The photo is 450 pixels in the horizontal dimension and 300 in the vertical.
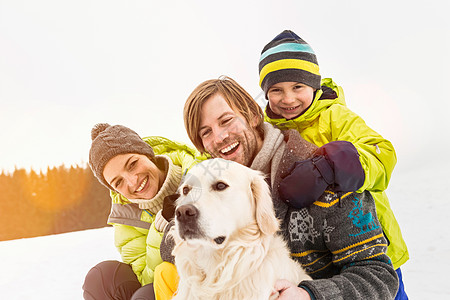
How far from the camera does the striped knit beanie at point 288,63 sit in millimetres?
1785

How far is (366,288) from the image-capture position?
1.12 metres

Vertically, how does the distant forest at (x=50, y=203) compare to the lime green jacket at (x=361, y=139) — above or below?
below

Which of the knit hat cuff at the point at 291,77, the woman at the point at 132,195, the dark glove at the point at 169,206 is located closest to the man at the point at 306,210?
the dark glove at the point at 169,206

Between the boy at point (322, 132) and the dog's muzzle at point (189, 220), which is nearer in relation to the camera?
the dog's muzzle at point (189, 220)

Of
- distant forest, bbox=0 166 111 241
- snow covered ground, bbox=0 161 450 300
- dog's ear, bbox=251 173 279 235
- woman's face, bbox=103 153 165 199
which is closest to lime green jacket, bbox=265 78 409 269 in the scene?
dog's ear, bbox=251 173 279 235

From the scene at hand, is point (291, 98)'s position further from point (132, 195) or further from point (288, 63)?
point (132, 195)

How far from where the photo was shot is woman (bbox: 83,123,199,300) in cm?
184

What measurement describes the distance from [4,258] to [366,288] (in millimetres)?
7184

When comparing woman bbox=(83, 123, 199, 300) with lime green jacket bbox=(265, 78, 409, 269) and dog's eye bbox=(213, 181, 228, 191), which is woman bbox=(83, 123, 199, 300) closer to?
dog's eye bbox=(213, 181, 228, 191)

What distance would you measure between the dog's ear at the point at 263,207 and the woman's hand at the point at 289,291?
6.7 inches

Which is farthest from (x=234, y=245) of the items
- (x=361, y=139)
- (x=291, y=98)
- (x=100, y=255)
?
(x=100, y=255)

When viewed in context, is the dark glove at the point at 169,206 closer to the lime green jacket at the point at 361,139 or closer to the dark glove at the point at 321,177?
the dark glove at the point at 321,177

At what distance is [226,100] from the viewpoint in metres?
1.35

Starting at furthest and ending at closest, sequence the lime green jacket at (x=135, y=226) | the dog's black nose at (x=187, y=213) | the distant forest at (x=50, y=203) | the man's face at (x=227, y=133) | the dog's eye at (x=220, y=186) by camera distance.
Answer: the distant forest at (x=50, y=203) < the lime green jacket at (x=135, y=226) < the man's face at (x=227, y=133) < the dog's eye at (x=220, y=186) < the dog's black nose at (x=187, y=213)
